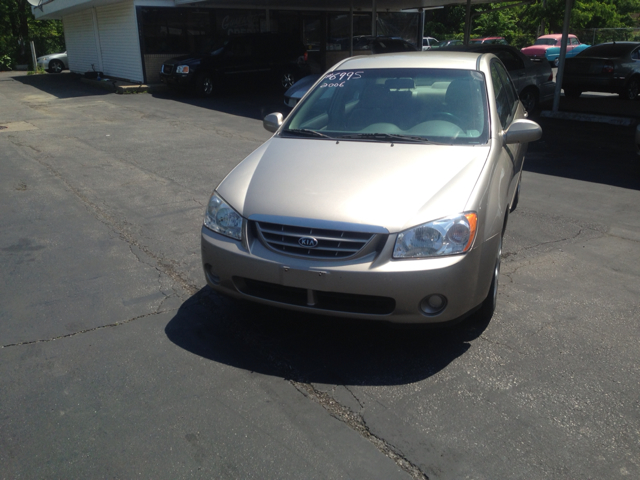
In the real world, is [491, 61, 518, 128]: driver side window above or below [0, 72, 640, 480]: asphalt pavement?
above

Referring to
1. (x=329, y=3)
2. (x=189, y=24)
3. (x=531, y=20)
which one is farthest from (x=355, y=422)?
(x=531, y=20)

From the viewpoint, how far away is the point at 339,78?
16.2 ft

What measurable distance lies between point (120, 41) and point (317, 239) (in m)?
21.6

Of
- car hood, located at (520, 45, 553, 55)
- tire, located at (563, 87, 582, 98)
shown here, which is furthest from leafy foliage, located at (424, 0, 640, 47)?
tire, located at (563, 87, 582, 98)

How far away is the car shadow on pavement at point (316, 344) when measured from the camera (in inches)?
133

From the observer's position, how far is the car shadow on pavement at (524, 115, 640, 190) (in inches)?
327

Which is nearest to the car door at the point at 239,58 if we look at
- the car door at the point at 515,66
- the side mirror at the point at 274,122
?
the car door at the point at 515,66

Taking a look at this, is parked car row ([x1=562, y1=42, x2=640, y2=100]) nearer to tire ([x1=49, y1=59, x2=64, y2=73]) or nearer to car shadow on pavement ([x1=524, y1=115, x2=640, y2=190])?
car shadow on pavement ([x1=524, y1=115, x2=640, y2=190])

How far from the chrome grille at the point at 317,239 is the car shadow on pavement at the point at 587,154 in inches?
235

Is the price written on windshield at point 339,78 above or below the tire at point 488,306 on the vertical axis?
above

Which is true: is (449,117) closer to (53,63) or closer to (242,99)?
(242,99)

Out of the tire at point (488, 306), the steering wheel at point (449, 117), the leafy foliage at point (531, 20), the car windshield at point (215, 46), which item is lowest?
the tire at point (488, 306)

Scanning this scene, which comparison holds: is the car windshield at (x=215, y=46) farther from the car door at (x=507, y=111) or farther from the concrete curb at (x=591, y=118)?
the car door at (x=507, y=111)

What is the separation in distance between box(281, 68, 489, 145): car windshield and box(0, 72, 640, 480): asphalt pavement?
1.36 metres
